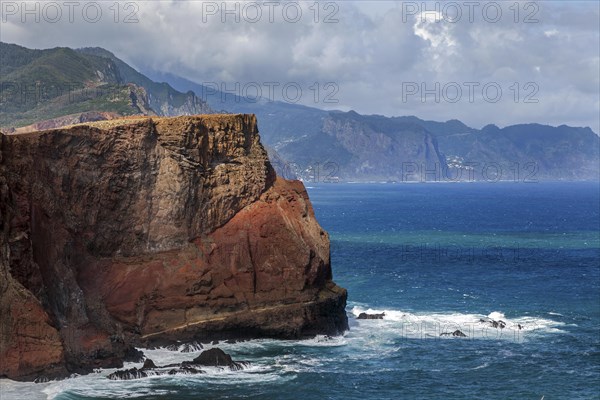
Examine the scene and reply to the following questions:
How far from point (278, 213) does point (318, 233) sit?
449cm

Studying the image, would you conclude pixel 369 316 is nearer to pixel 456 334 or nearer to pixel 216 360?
pixel 456 334

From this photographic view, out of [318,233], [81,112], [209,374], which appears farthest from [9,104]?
[209,374]

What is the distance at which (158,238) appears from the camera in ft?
220

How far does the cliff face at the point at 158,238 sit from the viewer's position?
58.7 metres

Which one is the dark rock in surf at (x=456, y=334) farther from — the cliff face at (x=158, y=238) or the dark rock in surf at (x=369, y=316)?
the cliff face at (x=158, y=238)

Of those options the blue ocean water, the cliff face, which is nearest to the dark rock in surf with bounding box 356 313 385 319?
the blue ocean water

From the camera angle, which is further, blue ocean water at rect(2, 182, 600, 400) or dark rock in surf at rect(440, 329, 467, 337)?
dark rock in surf at rect(440, 329, 467, 337)

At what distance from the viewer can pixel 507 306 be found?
87188 mm

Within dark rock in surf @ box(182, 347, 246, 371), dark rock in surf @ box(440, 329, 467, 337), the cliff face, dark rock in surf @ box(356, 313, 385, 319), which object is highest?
the cliff face

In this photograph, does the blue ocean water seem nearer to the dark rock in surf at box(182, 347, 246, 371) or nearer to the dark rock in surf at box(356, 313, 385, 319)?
the dark rock in surf at box(356, 313, 385, 319)

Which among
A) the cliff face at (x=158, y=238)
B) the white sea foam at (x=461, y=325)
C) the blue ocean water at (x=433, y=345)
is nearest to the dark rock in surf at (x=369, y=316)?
the white sea foam at (x=461, y=325)

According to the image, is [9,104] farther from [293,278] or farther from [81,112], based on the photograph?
[293,278]

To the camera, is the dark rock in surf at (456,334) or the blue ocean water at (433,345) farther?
the dark rock in surf at (456,334)

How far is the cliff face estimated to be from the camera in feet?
192
